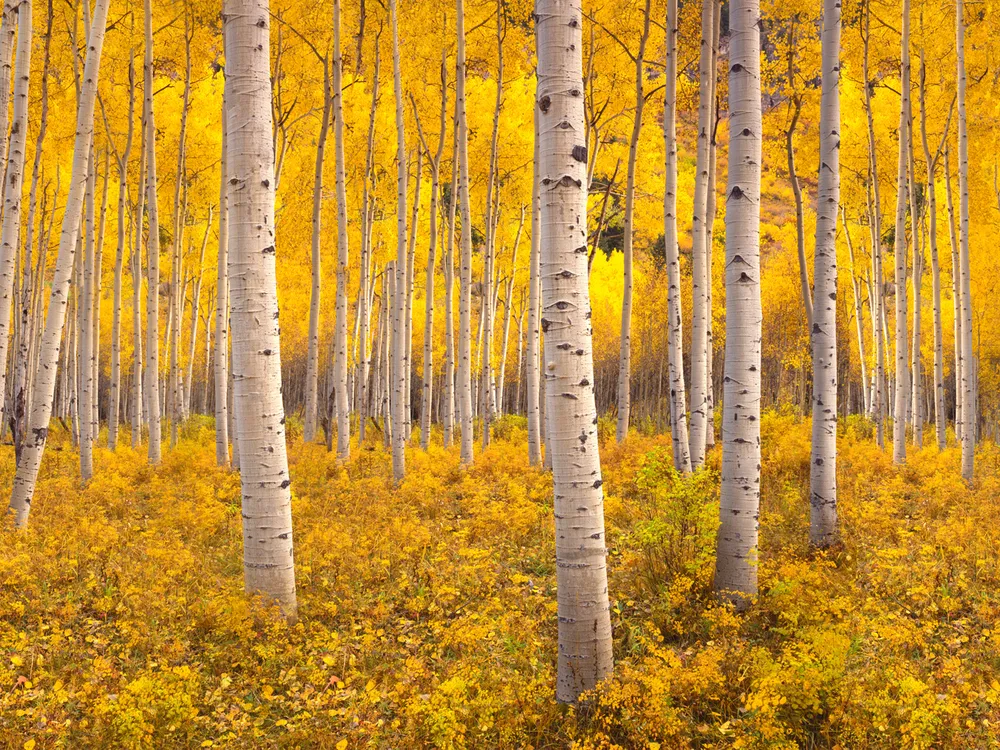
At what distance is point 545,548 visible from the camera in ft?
22.8

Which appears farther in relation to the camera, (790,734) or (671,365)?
(671,365)

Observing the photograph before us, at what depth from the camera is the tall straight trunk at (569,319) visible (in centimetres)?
362

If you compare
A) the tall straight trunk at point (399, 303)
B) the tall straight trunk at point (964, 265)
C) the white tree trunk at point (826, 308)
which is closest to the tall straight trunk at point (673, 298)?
the white tree trunk at point (826, 308)

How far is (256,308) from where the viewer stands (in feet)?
16.2

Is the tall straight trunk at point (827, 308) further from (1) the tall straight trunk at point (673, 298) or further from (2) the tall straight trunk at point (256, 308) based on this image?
(2) the tall straight trunk at point (256, 308)

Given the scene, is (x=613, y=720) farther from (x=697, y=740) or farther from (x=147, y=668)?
(x=147, y=668)

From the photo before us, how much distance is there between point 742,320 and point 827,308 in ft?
5.45

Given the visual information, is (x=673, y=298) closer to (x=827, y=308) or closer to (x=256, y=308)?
(x=827, y=308)

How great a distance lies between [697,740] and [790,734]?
47 cm

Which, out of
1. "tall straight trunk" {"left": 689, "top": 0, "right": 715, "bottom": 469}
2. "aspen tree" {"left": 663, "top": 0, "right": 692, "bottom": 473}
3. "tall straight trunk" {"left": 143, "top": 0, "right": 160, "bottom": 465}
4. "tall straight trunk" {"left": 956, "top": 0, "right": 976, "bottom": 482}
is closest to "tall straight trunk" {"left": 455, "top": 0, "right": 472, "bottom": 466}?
"aspen tree" {"left": 663, "top": 0, "right": 692, "bottom": 473}

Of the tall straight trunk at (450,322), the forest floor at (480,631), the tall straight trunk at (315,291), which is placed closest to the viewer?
the forest floor at (480,631)

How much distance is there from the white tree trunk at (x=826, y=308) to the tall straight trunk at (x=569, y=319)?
3531 mm

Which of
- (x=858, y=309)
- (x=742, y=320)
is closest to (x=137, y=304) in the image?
(x=742, y=320)

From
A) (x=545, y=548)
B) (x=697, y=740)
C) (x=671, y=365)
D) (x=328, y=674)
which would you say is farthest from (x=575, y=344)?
(x=671, y=365)
